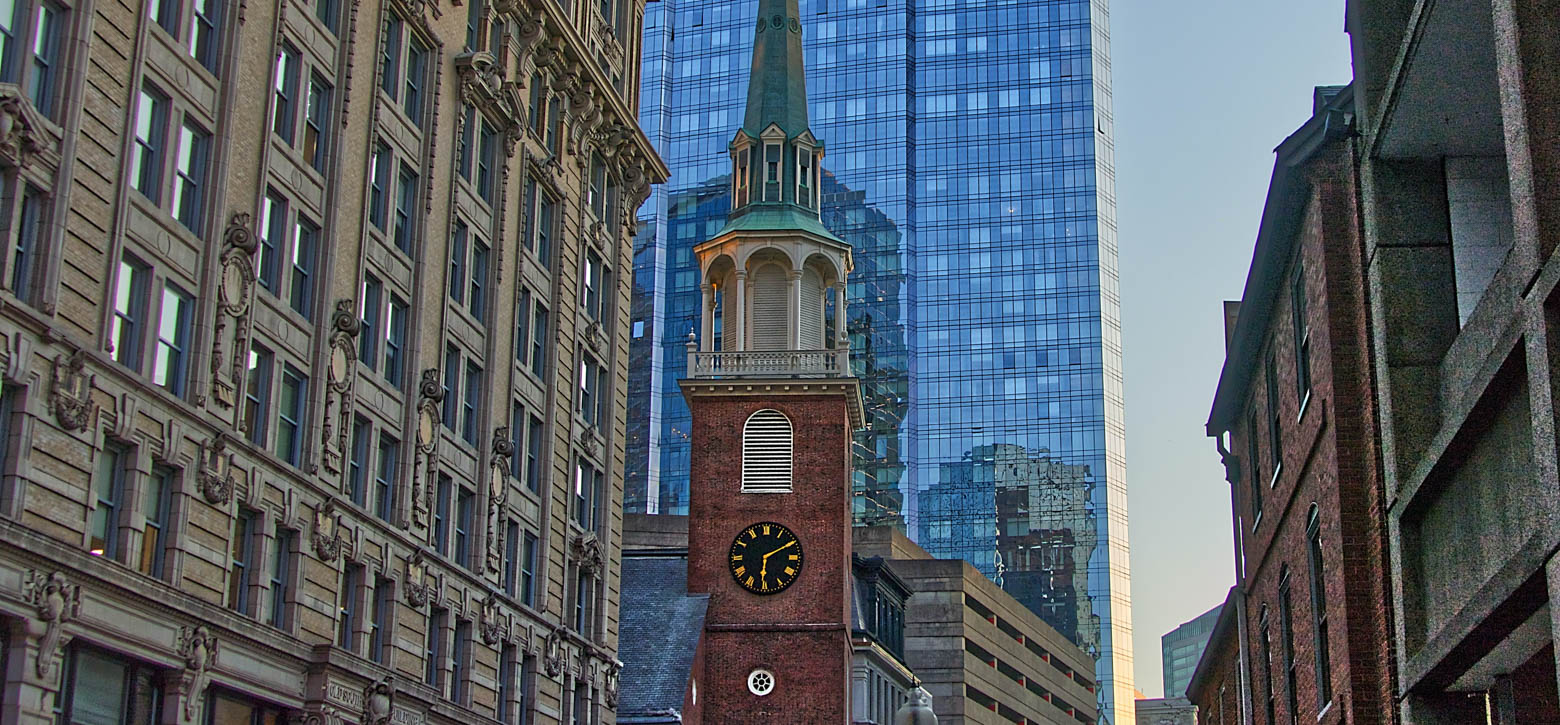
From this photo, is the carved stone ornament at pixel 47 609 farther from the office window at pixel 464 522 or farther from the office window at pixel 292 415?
the office window at pixel 464 522

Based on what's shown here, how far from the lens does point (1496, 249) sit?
21.6 metres

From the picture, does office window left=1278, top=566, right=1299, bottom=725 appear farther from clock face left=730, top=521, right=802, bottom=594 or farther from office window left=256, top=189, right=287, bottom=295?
clock face left=730, top=521, right=802, bottom=594

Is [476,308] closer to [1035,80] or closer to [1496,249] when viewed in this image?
[1496,249]

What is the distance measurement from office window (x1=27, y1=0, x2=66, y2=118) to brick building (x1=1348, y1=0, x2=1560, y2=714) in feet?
53.7

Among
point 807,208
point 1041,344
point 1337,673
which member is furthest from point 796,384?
point 1041,344

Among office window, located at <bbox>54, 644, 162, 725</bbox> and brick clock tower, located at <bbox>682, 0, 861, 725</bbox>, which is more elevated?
brick clock tower, located at <bbox>682, 0, 861, 725</bbox>

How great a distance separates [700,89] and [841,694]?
134 meters

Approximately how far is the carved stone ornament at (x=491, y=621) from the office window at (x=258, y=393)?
10709 millimetres

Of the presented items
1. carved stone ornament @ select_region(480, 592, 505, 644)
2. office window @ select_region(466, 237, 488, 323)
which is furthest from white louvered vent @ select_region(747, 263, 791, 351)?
carved stone ornament @ select_region(480, 592, 505, 644)

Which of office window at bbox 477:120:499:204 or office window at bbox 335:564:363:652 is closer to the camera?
office window at bbox 335:564:363:652

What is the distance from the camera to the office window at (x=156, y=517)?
26297mm

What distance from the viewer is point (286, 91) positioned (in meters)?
32.1

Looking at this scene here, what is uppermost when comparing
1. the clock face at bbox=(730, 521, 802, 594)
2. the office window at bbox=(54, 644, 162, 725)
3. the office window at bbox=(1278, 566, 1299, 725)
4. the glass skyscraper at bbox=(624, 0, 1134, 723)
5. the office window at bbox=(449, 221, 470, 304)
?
the glass skyscraper at bbox=(624, 0, 1134, 723)

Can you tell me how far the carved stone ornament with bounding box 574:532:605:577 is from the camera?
47781 millimetres
